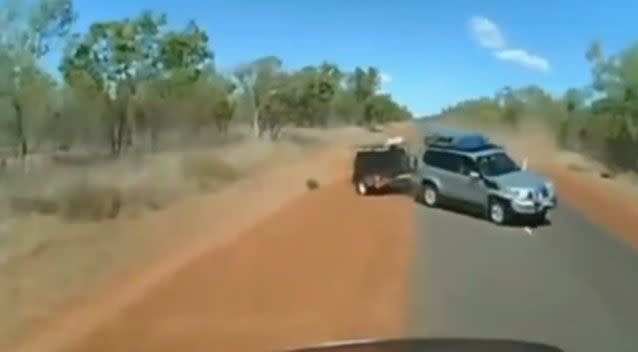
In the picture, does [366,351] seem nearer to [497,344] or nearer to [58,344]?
[497,344]

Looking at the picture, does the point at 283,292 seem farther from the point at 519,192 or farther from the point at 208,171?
the point at 208,171

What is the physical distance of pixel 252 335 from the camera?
5.19 meters

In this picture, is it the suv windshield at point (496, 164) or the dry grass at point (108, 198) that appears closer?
the dry grass at point (108, 198)

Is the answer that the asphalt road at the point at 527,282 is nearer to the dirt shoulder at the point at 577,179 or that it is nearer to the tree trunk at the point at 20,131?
the dirt shoulder at the point at 577,179

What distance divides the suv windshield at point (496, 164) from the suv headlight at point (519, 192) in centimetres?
20

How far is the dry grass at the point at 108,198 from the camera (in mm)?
7969

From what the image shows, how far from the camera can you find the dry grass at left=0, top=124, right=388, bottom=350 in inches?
314

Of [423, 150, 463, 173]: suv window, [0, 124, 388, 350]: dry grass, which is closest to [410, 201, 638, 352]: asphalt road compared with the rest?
[423, 150, 463, 173]: suv window

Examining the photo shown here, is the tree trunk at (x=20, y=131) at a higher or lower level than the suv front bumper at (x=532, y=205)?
higher

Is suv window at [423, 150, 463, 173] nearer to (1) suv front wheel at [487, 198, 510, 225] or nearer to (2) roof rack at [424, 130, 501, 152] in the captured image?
(2) roof rack at [424, 130, 501, 152]

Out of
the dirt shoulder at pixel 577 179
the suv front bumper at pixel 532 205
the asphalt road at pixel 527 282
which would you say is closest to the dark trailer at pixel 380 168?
the asphalt road at pixel 527 282

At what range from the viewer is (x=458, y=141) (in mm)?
8992

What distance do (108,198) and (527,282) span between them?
19.7ft

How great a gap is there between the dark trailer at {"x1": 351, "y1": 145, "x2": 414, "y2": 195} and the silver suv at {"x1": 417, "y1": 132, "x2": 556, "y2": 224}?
35 cm
